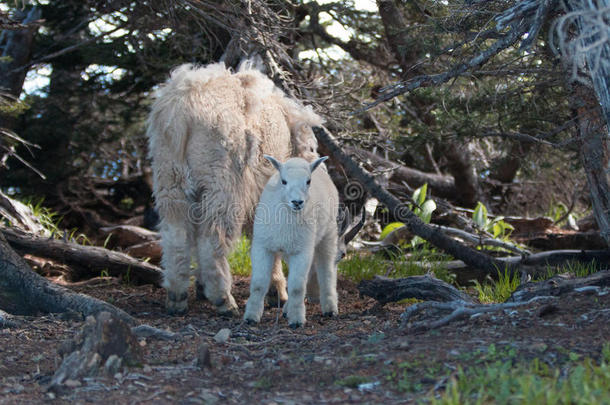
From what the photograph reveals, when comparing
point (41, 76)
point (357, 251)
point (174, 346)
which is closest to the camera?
point (174, 346)

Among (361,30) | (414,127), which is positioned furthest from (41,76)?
(414,127)

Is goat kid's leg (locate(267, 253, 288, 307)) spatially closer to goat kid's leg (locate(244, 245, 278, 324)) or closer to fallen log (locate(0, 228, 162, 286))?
goat kid's leg (locate(244, 245, 278, 324))

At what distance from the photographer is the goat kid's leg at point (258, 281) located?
5.62m

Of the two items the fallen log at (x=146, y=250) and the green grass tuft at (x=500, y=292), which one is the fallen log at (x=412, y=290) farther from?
the fallen log at (x=146, y=250)

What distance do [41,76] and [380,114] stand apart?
Result: 5359mm

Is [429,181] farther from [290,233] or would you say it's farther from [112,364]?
[112,364]

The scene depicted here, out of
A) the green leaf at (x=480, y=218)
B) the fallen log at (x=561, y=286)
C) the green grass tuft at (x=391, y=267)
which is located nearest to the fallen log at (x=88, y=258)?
the green grass tuft at (x=391, y=267)

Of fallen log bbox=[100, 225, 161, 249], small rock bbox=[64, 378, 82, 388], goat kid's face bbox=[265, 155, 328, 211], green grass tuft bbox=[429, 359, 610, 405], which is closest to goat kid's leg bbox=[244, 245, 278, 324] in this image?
goat kid's face bbox=[265, 155, 328, 211]

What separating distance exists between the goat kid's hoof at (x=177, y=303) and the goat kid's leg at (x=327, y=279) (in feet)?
4.35

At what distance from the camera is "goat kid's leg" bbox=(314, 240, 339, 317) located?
6137mm

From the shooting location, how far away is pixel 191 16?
790 centimetres

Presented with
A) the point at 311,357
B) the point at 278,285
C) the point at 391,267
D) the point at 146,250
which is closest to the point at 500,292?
the point at 391,267

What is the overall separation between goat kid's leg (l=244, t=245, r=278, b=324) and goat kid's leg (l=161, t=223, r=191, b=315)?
0.89 meters

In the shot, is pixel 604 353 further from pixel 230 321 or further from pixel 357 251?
pixel 357 251
